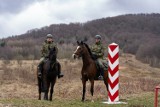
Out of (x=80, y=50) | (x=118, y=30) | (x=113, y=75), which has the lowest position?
(x=118, y=30)

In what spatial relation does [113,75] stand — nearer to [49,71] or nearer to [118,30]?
[49,71]

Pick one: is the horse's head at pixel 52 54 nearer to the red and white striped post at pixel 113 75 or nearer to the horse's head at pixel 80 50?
the horse's head at pixel 80 50

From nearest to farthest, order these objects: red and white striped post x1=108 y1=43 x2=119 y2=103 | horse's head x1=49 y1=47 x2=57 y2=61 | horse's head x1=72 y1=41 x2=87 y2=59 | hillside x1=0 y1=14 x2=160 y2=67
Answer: red and white striped post x1=108 y1=43 x2=119 y2=103 < horse's head x1=49 y1=47 x2=57 y2=61 < horse's head x1=72 y1=41 x2=87 y2=59 < hillside x1=0 y1=14 x2=160 y2=67

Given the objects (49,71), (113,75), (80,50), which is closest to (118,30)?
(80,50)

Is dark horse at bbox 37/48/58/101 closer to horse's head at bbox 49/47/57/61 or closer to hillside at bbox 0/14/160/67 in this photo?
horse's head at bbox 49/47/57/61

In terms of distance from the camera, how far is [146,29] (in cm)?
15138

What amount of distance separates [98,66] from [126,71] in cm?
3190

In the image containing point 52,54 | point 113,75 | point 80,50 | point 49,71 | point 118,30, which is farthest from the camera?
point 118,30

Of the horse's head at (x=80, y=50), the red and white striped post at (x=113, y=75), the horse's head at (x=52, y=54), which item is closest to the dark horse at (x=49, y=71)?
the horse's head at (x=52, y=54)

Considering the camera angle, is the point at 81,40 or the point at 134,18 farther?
the point at 134,18

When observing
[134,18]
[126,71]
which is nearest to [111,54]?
[126,71]

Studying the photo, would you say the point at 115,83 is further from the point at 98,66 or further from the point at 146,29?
the point at 146,29

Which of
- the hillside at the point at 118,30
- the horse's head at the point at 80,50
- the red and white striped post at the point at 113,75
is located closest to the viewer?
the red and white striped post at the point at 113,75

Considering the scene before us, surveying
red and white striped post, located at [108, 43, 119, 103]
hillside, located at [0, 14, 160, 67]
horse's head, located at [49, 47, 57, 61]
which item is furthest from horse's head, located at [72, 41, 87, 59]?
hillside, located at [0, 14, 160, 67]
